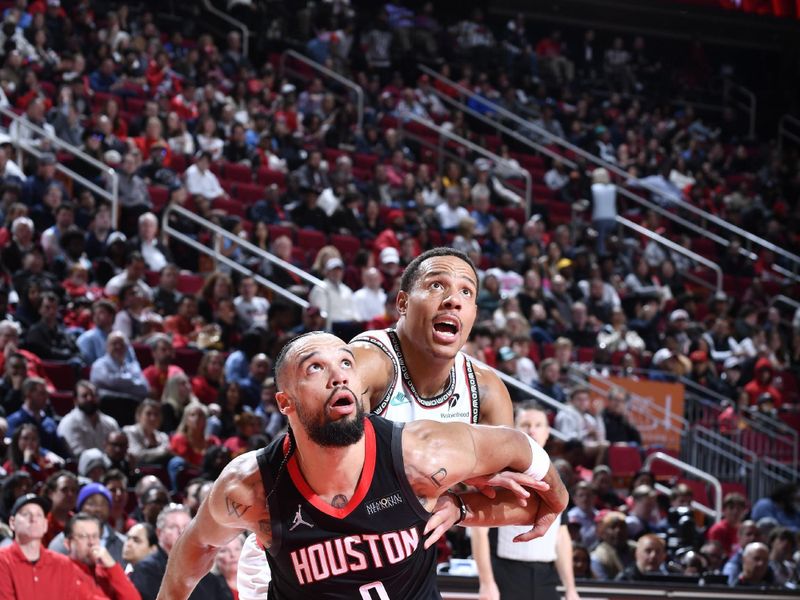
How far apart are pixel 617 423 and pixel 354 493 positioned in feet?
30.0

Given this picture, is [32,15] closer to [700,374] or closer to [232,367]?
[232,367]

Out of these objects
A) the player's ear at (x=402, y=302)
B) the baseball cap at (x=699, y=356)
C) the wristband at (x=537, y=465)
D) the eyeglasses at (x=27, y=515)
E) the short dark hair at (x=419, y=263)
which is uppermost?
the short dark hair at (x=419, y=263)

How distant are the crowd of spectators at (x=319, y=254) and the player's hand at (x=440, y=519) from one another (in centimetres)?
305

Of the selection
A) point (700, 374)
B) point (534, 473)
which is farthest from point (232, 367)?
point (534, 473)

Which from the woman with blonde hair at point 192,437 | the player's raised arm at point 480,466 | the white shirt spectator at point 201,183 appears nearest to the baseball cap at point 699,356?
the white shirt spectator at point 201,183

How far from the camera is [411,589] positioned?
3.93 meters

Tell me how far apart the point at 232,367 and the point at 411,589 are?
7.13m

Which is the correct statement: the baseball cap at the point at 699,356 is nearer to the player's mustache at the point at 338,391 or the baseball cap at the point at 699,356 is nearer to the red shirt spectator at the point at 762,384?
the red shirt spectator at the point at 762,384

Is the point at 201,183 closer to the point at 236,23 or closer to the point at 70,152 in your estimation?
the point at 70,152

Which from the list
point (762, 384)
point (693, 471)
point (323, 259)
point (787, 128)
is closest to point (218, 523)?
point (693, 471)

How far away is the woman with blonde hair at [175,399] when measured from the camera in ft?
32.8

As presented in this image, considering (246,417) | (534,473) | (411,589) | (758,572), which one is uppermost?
(534,473)

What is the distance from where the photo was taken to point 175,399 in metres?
10.1

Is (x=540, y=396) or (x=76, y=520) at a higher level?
(x=76, y=520)
